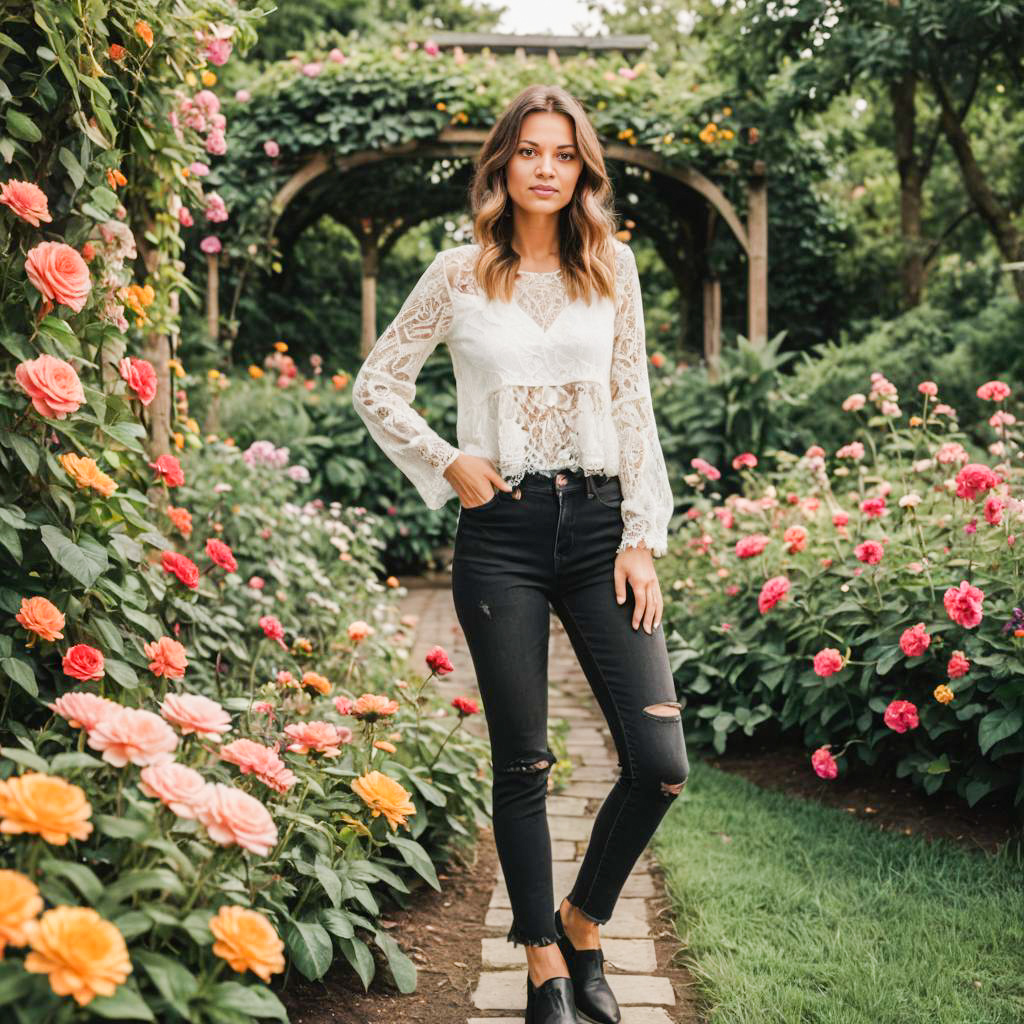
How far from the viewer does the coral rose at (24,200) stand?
1945 mm

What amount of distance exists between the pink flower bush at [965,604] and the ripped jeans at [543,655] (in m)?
1.11

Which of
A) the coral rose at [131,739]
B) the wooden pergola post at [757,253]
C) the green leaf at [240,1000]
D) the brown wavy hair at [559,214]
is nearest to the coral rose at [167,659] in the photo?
the coral rose at [131,739]

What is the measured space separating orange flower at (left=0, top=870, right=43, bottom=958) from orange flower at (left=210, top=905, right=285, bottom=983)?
0.23 m

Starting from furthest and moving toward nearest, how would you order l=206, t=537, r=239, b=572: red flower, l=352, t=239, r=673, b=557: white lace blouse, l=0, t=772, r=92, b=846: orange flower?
l=206, t=537, r=239, b=572: red flower, l=352, t=239, r=673, b=557: white lace blouse, l=0, t=772, r=92, b=846: orange flower

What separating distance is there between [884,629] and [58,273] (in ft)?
7.89

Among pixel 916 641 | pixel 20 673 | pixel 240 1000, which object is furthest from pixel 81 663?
pixel 916 641

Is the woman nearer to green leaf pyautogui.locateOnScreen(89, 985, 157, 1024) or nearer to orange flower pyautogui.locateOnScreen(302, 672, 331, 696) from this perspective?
orange flower pyautogui.locateOnScreen(302, 672, 331, 696)

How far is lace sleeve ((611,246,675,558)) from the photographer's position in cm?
199

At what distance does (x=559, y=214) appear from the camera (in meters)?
2.13

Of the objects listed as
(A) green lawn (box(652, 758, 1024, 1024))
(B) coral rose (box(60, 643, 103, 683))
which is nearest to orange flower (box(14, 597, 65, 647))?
(B) coral rose (box(60, 643, 103, 683))

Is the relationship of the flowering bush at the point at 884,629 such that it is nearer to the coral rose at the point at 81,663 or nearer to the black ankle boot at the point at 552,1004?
the black ankle boot at the point at 552,1004

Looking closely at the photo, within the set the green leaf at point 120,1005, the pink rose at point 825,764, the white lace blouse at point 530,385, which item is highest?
the white lace blouse at point 530,385

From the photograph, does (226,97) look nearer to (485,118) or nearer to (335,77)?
(335,77)

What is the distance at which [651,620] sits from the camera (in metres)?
2.01
